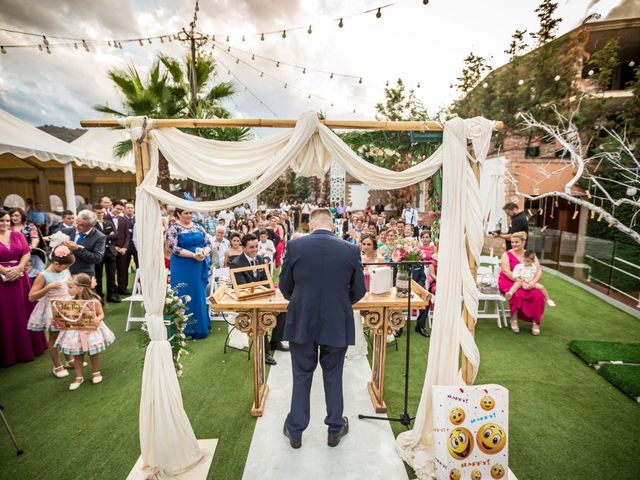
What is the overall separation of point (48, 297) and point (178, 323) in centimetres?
207

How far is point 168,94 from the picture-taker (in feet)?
30.9

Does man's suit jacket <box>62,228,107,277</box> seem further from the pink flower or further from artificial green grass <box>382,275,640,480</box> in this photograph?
artificial green grass <box>382,275,640,480</box>

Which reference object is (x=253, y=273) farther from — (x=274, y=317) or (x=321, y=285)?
(x=321, y=285)

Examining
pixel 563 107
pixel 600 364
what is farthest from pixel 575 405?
pixel 563 107

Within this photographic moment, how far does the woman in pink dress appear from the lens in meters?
5.66

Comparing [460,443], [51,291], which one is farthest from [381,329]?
[51,291]

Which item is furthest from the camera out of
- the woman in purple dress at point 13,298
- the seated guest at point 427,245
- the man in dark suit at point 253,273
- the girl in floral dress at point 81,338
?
the seated guest at point 427,245

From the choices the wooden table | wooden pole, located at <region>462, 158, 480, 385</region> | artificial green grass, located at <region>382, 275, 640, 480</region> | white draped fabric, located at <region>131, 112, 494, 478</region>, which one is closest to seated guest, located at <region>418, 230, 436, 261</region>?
artificial green grass, located at <region>382, 275, 640, 480</region>

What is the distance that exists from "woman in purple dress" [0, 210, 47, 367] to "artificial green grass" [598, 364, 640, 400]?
7667 millimetres

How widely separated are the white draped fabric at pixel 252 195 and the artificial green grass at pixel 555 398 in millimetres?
1160

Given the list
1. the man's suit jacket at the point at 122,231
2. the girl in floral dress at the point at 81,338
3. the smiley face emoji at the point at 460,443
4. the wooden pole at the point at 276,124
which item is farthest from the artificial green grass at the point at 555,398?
the man's suit jacket at the point at 122,231

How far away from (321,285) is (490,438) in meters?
1.80

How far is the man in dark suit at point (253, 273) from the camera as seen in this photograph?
4.52 m

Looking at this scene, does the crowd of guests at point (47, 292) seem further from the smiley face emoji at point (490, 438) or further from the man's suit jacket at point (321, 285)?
the smiley face emoji at point (490, 438)
